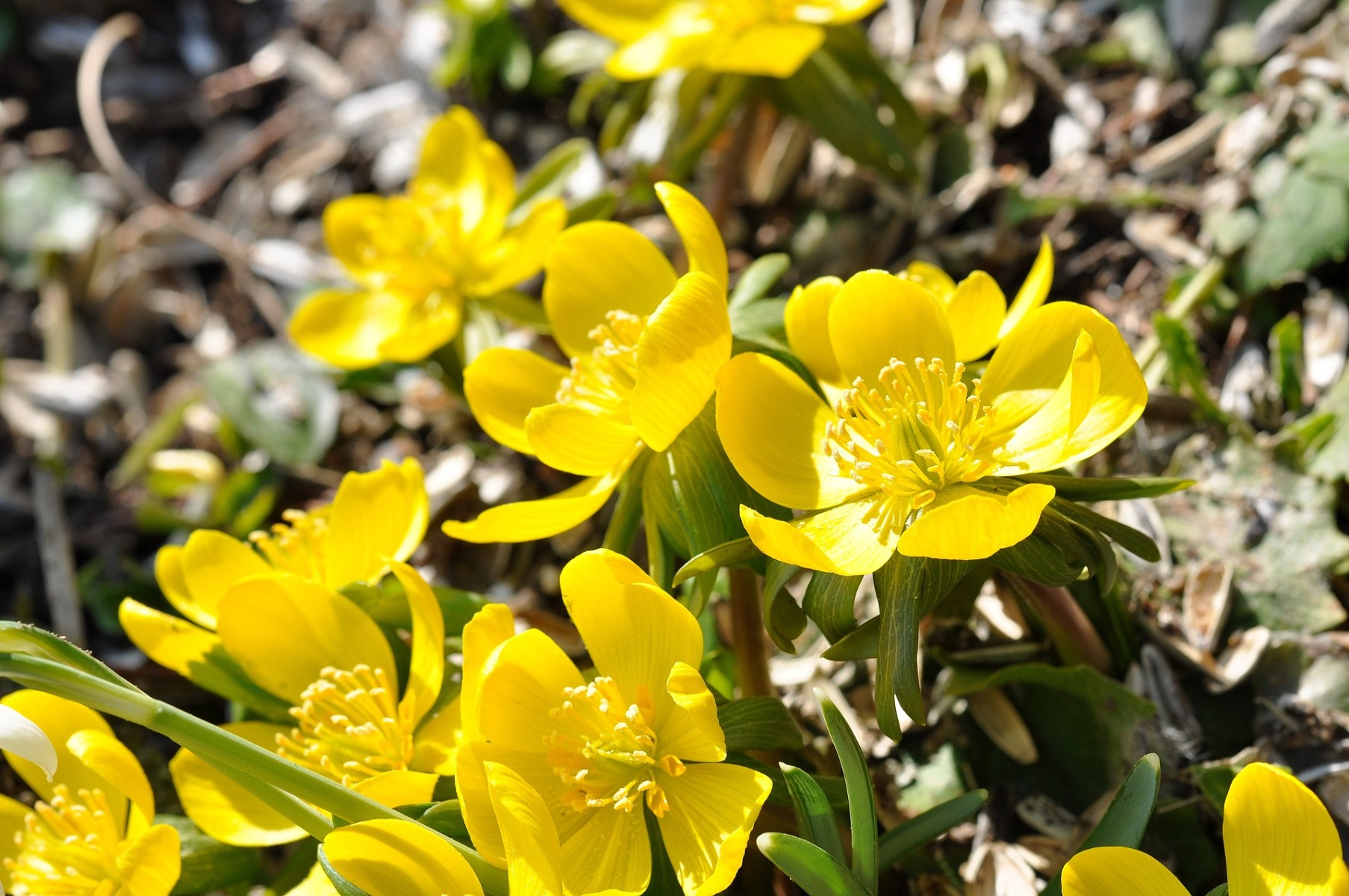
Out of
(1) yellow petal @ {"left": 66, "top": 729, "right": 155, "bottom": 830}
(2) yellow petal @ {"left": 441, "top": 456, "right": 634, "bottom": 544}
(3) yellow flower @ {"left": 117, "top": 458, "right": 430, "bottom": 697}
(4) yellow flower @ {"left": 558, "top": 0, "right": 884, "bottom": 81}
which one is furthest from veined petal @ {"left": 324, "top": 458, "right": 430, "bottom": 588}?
(4) yellow flower @ {"left": 558, "top": 0, "right": 884, "bottom": 81}

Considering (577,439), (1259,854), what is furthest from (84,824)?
(1259,854)

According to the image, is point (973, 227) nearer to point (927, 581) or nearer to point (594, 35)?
point (594, 35)

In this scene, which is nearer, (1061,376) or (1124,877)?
Answer: (1124,877)

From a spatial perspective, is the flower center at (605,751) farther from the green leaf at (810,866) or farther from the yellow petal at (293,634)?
the yellow petal at (293,634)

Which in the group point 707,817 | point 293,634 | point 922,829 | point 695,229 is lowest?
point 922,829

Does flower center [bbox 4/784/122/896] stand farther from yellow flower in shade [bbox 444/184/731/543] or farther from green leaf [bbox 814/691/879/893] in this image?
green leaf [bbox 814/691/879/893]

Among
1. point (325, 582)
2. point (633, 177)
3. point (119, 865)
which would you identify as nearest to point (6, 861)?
point (119, 865)

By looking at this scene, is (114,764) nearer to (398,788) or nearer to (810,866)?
(398,788)

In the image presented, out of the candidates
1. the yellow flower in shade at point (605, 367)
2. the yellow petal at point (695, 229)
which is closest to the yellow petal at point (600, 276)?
the yellow flower in shade at point (605, 367)

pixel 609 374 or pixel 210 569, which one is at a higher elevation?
pixel 609 374
